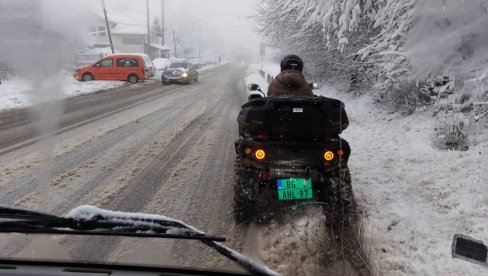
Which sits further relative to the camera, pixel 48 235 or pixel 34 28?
pixel 34 28

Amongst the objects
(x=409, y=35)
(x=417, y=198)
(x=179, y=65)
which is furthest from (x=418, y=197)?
(x=179, y=65)

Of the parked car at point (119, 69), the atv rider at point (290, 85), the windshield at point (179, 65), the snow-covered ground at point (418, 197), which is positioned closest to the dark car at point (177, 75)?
the windshield at point (179, 65)

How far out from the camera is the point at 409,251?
12.1ft

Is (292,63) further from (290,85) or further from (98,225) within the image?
(98,225)

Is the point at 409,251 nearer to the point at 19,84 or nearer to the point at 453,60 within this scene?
the point at 453,60

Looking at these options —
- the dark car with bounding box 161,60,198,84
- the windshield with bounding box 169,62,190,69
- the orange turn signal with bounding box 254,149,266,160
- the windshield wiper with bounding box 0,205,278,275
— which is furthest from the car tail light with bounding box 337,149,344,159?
the windshield with bounding box 169,62,190,69

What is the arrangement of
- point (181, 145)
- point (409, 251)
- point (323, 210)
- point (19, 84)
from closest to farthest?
1. point (19, 84)
2. point (409, 251)
3. point (323, 210)
4. point (181, 145)

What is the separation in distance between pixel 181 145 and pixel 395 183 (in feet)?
14.5

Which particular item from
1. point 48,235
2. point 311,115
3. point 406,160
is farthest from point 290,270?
point 406,160

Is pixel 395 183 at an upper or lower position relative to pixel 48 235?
lower

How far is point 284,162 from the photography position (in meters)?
4.07

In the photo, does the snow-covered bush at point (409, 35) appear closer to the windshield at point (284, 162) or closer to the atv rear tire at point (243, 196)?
the windshield at point (284, 162)

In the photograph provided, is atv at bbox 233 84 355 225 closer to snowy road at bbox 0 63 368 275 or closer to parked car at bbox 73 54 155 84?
snowy road at bbox 0 63 368 275

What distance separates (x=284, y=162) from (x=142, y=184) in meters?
2.49
